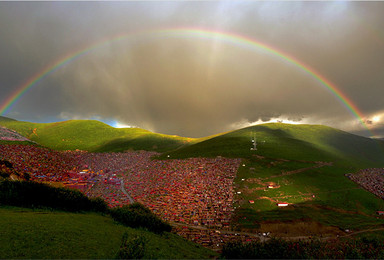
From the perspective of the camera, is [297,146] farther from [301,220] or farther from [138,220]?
[138,220]

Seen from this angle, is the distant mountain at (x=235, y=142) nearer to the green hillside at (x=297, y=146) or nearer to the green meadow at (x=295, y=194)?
the green hillside at (x=297, y=146)

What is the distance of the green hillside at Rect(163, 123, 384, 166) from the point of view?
72500mm

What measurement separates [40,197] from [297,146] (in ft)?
312


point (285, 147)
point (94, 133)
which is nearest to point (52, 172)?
point (285, 147)

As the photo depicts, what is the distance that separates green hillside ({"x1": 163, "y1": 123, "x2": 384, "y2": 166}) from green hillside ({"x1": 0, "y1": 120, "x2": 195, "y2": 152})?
123ft

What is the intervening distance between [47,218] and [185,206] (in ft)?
69.7

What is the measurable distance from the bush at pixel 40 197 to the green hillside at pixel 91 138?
90.8 meters

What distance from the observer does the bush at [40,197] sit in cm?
1606

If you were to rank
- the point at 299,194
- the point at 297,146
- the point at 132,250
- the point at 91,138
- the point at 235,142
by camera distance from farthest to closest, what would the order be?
the point at 91,138 → the point at 235,142 → the point at 297,146 → the point at 299,194 → the point at 132,250

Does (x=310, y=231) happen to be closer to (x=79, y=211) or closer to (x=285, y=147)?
(x=79, y=211)

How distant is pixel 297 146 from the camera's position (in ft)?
277

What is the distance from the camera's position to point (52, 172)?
45.6 meters

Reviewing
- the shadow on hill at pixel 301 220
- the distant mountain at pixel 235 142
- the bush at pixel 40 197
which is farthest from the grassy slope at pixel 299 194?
the bush at pixel 40 197

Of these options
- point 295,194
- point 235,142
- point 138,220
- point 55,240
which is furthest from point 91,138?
point 55,240
